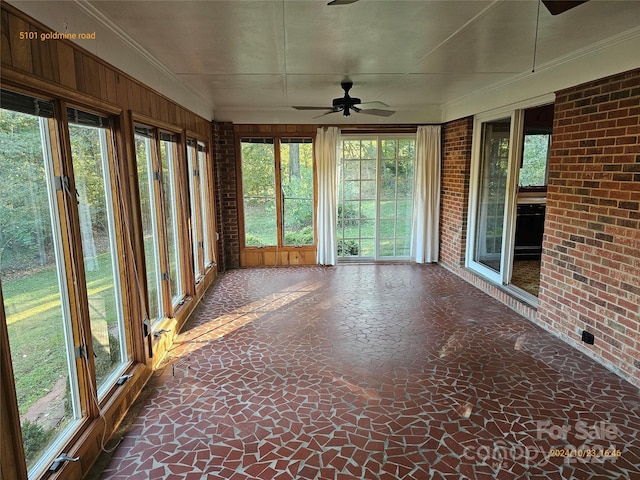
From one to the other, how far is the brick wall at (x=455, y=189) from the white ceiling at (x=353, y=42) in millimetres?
1145

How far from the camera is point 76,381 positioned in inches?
85.4

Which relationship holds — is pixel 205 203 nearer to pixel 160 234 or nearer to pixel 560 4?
pixel 160 234

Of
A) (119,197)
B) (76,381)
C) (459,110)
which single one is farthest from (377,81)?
(76,381)

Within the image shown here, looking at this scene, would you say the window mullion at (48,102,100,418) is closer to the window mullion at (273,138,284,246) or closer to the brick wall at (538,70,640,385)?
the brick wall at (538,70,640,385)

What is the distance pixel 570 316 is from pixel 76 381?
395 cm

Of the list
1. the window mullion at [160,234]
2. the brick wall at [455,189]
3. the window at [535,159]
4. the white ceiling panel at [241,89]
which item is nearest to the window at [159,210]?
the window mullion at [160,234]

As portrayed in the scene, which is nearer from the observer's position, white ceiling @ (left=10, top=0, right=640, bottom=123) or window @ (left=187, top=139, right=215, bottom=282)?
white ceiling @ (left=10, top=0, right=640, bottom=123)

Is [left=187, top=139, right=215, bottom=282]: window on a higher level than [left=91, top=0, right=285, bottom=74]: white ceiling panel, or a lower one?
lower

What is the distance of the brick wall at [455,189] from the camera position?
571 centimetres

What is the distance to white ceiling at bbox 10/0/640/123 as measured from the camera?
227 cm

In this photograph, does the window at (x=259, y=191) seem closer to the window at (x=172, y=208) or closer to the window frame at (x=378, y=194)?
the window frame at (x=378, y=194)

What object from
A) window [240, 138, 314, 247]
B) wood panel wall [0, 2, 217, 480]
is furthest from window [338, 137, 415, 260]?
wood panel wall [0, 2, 217, 480]

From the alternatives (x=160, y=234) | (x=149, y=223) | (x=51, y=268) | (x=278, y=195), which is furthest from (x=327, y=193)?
(x=51, y=268)

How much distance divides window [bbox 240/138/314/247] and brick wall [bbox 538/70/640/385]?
12.3ft
